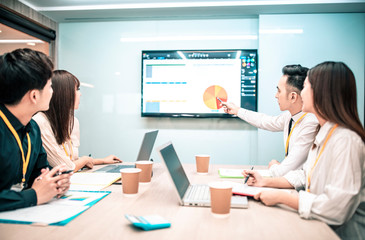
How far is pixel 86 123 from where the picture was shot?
3945 millimetres

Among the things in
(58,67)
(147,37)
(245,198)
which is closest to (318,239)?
(245,198)

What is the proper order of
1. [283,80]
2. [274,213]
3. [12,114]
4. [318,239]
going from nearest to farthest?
[318,239] → [274,213] → [12,114] → [283,80]

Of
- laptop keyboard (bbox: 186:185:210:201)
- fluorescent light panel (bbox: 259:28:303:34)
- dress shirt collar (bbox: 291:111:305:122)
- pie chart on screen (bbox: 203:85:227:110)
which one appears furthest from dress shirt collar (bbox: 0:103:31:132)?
fluorescent light panel (bbox: 259:28:303:34)

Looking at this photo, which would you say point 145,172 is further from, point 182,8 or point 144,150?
point 182,8

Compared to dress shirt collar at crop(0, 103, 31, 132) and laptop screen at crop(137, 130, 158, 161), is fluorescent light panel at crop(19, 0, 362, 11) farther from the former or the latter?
dress shirt collar at crop(0, 103, 31, 132)

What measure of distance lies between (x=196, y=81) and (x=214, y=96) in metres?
0.30

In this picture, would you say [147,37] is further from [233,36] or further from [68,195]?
[68,195]

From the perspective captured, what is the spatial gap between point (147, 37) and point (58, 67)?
1.33 m

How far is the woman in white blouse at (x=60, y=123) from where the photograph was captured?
189cm

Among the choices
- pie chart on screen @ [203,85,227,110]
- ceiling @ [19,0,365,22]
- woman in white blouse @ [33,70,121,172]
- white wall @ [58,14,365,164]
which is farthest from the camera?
pie chart on screen @ [203,85,227,110]

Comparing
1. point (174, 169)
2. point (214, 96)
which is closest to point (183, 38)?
point (214, 96)

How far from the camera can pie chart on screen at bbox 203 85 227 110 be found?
3619 mm

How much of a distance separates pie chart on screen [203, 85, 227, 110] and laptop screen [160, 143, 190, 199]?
2232mm

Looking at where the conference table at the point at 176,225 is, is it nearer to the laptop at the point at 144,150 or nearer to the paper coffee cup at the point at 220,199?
the paper coffee cup at the point at 220,199
